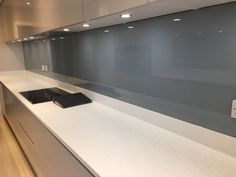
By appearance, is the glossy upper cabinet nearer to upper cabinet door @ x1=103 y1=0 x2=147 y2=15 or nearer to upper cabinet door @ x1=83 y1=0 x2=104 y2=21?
upper cabinet door @ x1=83 y1=0 x2=104 y2=21

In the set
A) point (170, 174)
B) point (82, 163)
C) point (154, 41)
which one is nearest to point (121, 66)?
point (154, 41)

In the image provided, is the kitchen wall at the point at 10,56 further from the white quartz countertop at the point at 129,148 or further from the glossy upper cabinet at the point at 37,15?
the white quartz countertop at the point at 129,148

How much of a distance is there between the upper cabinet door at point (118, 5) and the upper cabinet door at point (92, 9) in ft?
0.17

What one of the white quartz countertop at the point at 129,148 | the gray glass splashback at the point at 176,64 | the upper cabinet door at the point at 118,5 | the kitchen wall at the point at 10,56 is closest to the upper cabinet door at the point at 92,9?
the upper cabinet door at the point at 118,5

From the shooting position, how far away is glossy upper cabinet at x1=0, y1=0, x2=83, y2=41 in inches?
56.4

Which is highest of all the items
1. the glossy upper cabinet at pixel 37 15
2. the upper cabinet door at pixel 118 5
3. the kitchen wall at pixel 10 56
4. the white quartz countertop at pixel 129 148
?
the glossy upper cabinet at pixel 37 15

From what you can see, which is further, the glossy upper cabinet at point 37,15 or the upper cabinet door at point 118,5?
the glossy upper cabinet at point 37,15

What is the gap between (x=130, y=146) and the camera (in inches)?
45.1

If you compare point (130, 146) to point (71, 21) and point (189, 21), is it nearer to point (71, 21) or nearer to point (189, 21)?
point (189, 21)

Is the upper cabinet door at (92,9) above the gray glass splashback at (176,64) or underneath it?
above

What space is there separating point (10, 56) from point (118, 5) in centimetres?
380

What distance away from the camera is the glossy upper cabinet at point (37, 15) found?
56.4 inches

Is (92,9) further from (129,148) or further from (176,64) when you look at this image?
(129,148)

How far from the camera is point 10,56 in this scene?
413cm
